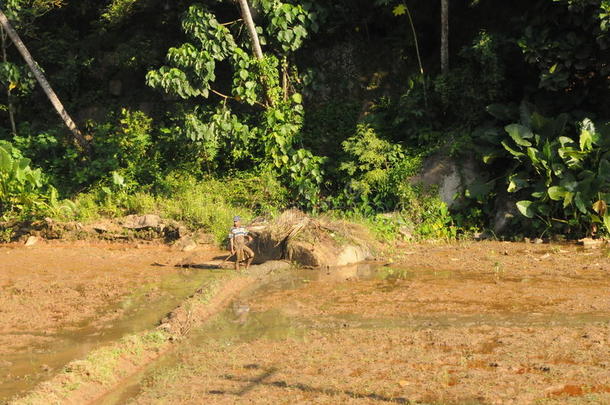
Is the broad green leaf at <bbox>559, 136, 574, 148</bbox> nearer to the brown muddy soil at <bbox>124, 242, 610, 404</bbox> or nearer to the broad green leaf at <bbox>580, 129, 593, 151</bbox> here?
the broad green leaf at <bbox>580, 129, 593, 151</bbox>

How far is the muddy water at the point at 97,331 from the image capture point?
7.20m

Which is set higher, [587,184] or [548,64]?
[548,64]

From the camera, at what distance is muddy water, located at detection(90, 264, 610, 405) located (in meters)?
7.75

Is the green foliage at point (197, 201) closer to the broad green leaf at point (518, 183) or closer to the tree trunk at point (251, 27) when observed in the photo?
the tree trunk at point (251, 27)

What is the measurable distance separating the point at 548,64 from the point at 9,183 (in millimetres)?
10402

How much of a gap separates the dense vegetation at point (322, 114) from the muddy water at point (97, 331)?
3.47 m

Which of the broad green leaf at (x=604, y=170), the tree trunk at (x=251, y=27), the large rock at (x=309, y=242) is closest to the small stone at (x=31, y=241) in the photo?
the large rock at (x=309, y=242)

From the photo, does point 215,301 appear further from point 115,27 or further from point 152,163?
point 115,27

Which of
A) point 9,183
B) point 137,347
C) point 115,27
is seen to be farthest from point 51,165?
point 137,347

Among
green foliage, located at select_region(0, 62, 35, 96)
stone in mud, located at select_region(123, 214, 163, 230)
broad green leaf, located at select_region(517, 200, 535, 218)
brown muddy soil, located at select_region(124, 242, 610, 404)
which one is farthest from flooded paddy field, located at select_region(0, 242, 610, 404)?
green foliage, located at select_region(0, 62, 35, 96)

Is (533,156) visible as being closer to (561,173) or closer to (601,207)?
(561,173)

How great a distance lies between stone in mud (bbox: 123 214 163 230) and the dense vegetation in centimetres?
41

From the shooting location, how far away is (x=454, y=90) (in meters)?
14.5

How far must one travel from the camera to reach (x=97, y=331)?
8734 mm
